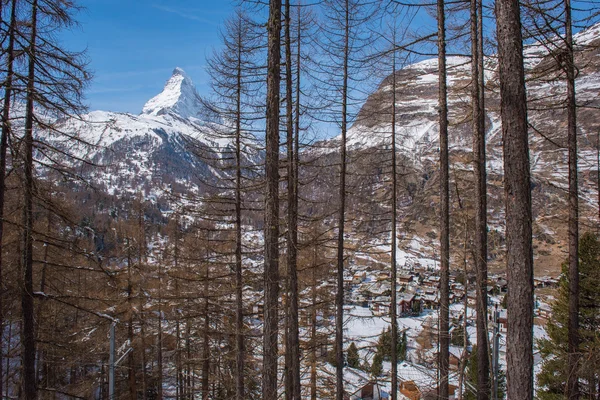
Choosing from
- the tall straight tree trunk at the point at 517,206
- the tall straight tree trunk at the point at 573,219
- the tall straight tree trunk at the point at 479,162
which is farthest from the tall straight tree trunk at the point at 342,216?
the tall straight tree trunk at the point at 517,206

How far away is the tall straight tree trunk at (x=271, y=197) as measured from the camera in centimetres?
611

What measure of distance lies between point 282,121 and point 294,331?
4610 mm

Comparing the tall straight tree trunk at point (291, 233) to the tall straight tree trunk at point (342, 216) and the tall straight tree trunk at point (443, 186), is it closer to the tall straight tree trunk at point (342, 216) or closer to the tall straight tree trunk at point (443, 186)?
the tall straight tree trunk at point (342, 216)

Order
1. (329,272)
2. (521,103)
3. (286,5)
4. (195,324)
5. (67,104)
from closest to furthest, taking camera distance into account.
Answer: (521,103), (67,104), (286,5), (329,272), (195,324)

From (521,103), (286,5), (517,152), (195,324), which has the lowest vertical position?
(195,324)

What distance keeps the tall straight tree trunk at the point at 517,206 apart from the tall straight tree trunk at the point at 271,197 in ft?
11.5

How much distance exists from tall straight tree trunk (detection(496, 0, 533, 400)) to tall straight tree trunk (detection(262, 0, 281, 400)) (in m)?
3.51

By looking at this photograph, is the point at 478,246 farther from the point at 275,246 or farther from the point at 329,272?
the point at 329,272

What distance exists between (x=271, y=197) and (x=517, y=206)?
3.74 meters

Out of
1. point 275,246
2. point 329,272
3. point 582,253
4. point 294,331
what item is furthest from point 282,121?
point 582,253

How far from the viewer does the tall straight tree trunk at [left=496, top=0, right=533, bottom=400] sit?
12.3 ft

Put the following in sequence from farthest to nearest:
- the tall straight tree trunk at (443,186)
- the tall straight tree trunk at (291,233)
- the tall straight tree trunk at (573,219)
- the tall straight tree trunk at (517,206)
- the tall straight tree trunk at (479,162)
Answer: the tall straight tree trunk at (573,219) < the tall straight tree trunk at (443,186) < the tall straight tree trunk at (479,162) < the tall straight tree trunk at (291,233) < the tall straight tree trunk at (517,206)

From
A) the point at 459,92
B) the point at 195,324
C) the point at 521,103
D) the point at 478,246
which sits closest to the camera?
the point at 521,103

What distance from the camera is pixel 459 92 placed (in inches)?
331
